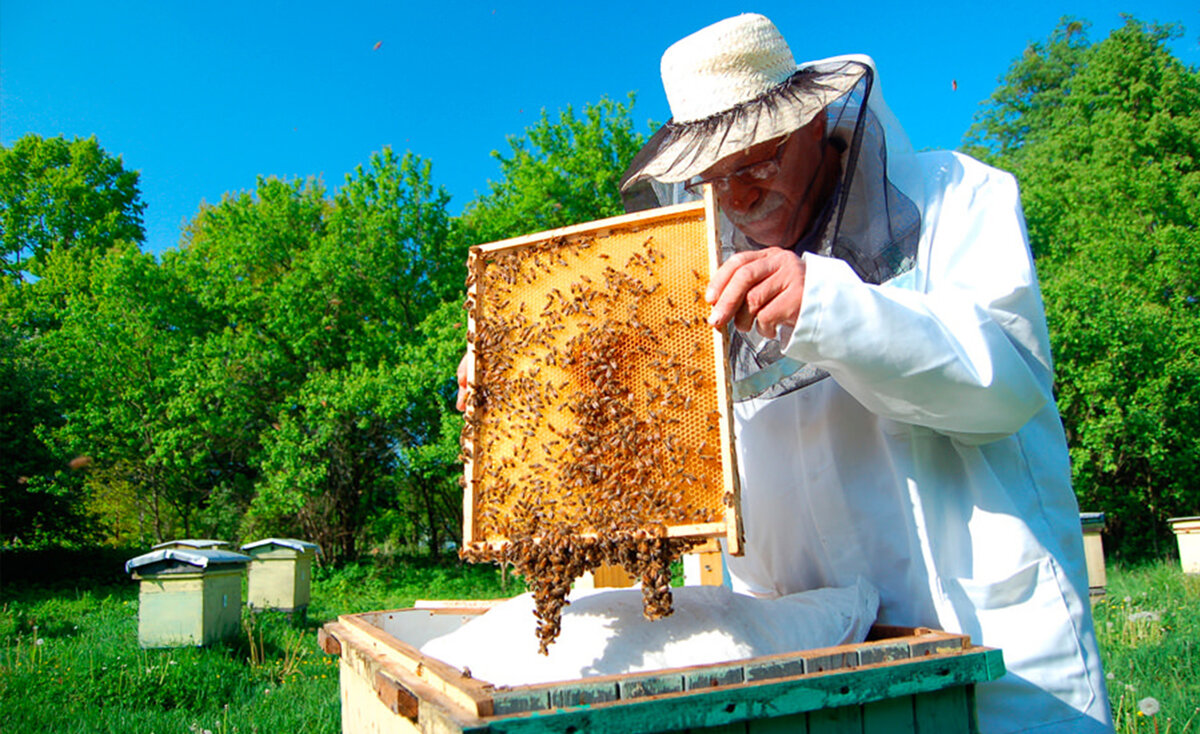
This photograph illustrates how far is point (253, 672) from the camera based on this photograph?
275 inches

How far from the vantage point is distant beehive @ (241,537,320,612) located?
1033cm

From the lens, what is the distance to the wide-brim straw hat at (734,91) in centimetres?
209

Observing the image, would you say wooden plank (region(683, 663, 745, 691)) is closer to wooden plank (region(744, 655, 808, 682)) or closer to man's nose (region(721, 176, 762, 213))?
wooden plank (region(744, 655, 808, 682))

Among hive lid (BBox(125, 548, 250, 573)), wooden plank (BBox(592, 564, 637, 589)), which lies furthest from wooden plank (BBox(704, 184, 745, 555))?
hive lid (BBox(125, 548, 250, 573))

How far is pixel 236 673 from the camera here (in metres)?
6.87

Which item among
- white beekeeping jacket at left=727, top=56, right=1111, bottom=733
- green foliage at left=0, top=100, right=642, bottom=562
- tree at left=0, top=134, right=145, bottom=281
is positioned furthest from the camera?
tree at left=0, top=134, right=145, bottom=281

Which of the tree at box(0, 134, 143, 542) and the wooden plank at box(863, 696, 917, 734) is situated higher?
the tree at box(0, 134, 143, 542)

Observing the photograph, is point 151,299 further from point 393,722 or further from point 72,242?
point 393,722

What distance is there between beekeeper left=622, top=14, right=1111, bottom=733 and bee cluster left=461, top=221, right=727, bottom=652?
0.21 metres

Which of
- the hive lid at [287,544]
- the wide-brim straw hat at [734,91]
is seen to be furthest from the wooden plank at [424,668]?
the hive lid at [287,544]

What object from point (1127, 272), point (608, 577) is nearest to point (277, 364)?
point (608, 577)

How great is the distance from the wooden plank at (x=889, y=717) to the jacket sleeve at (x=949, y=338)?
610 millimetres

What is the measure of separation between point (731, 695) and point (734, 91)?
1.62 m

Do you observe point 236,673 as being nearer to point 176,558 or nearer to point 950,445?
point 176,558
